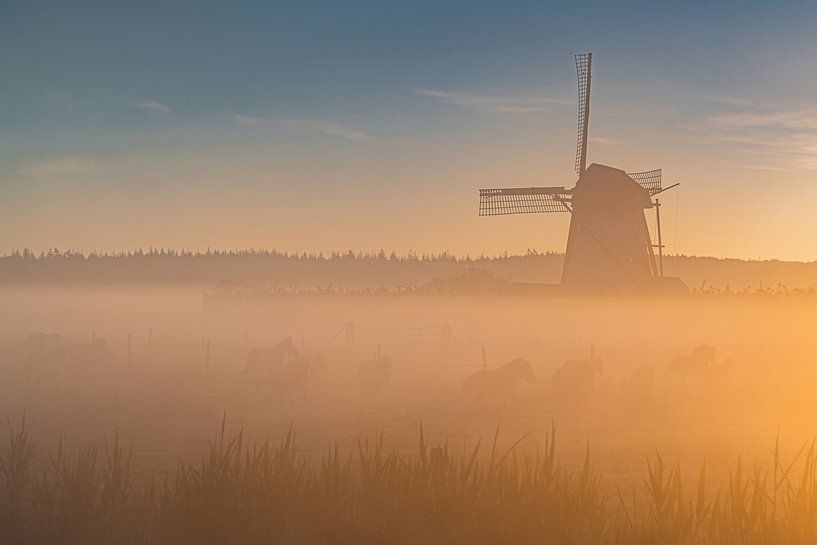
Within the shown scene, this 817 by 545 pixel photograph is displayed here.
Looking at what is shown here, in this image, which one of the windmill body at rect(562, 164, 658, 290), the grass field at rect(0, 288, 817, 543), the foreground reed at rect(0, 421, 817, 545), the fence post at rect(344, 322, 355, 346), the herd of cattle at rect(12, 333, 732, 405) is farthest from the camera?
the windmill body at rect(562, 164, 658, 290)

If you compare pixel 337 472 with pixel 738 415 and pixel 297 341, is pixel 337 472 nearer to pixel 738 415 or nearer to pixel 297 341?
pixel 738 415

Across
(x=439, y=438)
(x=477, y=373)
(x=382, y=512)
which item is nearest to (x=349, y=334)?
(x=477, y=373)

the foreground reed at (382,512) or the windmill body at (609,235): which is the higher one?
the windmill body at (609,235)

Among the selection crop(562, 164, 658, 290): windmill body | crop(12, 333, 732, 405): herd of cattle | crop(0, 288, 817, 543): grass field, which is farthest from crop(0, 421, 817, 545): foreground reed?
crop(562, 164, 658, 290): windmill body

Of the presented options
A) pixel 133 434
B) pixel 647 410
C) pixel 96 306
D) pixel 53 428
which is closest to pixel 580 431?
pixel 647 410

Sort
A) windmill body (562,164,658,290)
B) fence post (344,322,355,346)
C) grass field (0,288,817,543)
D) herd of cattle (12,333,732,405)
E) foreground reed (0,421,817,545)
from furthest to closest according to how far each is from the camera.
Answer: windmill body (562,164,658,290) < fence post (344,322,355,346) < herd of cattle (12,333,732,405) < grass field (0,288,817,543) < foreground reed (0,421,817,545)

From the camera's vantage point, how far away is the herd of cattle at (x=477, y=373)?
21.5 meters

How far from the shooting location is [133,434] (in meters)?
17.1

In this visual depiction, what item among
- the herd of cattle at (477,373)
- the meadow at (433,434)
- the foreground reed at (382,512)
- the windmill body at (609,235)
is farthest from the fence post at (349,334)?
the foreground reed at (382,512)

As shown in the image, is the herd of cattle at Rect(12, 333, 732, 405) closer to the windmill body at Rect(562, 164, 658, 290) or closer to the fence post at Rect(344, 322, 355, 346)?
the fence post at Rect(344, 322, 355, 346)

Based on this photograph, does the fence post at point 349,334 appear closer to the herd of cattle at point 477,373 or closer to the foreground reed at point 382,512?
the herd of cattle at point 477,373

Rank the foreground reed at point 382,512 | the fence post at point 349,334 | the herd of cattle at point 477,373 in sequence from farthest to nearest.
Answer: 1. the fence post at point 349,334
2. the herd of cattle at point 477,373
3. the foreground reed at point 382,512

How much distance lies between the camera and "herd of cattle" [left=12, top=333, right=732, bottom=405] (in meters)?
21.5

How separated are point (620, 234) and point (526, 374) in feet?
66.9
